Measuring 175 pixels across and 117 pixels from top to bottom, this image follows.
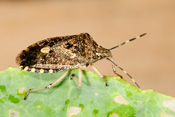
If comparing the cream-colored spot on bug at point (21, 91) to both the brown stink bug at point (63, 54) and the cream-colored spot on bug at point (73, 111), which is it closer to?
the cream-colored spot on bug at point (73, 111)

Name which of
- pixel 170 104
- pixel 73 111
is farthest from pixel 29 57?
pixel 170 104

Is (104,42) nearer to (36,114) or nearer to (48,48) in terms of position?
(48,48)

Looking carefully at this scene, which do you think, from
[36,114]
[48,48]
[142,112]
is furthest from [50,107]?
[48,48]

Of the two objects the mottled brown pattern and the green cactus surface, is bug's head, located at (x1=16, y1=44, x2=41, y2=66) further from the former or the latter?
the green cactus surface

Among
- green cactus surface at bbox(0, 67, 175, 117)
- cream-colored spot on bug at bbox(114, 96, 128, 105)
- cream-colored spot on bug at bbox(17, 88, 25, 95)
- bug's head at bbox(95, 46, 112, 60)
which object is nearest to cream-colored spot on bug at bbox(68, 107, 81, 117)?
green cactus surface at bbox(0, 67, 175, 117)

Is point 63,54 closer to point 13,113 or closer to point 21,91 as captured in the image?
point 21,91

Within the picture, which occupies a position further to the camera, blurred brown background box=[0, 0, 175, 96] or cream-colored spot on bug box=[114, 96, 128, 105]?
blurred brown background box=[0, 0, 175, 96]

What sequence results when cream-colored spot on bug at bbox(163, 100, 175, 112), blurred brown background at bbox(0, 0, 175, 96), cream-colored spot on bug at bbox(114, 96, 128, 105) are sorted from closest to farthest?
cream-colored spot on bug at bbox(163, 100, 175, 112) → cream-colored spot on bug at bbox(114, 96, 128, 105) → blurred brown background at bbox(0, 0, 175, 96)
